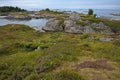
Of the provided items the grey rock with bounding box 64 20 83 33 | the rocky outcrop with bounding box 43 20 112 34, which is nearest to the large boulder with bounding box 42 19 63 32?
the rocky outcrop with bounding box 43 20 112 34

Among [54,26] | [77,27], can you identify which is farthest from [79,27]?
[54,26]

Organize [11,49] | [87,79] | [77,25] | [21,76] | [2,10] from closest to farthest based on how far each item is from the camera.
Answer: [87,79]
[21,76]
[11,49]
[77,25]
[2,10]

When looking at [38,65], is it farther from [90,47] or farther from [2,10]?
[2,10]

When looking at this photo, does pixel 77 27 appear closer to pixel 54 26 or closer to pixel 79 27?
pixel 79 27

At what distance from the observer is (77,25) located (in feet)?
242

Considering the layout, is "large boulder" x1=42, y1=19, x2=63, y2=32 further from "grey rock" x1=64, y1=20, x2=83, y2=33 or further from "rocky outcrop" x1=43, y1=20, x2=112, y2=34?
"grey rock" x1=64, y1=20, x2=83, y2=33

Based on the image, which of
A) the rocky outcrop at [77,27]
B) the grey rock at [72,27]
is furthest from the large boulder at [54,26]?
the grey rock at [72,27]

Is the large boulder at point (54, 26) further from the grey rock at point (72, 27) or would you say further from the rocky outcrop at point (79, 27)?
the grey rock at point (72, 27)

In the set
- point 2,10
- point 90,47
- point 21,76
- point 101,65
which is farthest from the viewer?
point 2,10

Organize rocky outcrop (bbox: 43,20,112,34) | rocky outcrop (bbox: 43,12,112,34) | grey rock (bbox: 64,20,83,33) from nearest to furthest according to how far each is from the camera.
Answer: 1. grey rock (bbox: 64,20,83,33)
2. rocky outcrop (bbox: 43,20,112,34)
3. rocky outcrop (bbox: 43,12,112,34)

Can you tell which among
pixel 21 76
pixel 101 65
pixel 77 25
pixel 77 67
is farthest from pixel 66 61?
pixel 77 25

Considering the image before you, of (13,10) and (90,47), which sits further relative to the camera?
(13,10)

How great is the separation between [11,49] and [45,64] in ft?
44.0

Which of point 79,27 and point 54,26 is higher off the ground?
point 79,27
